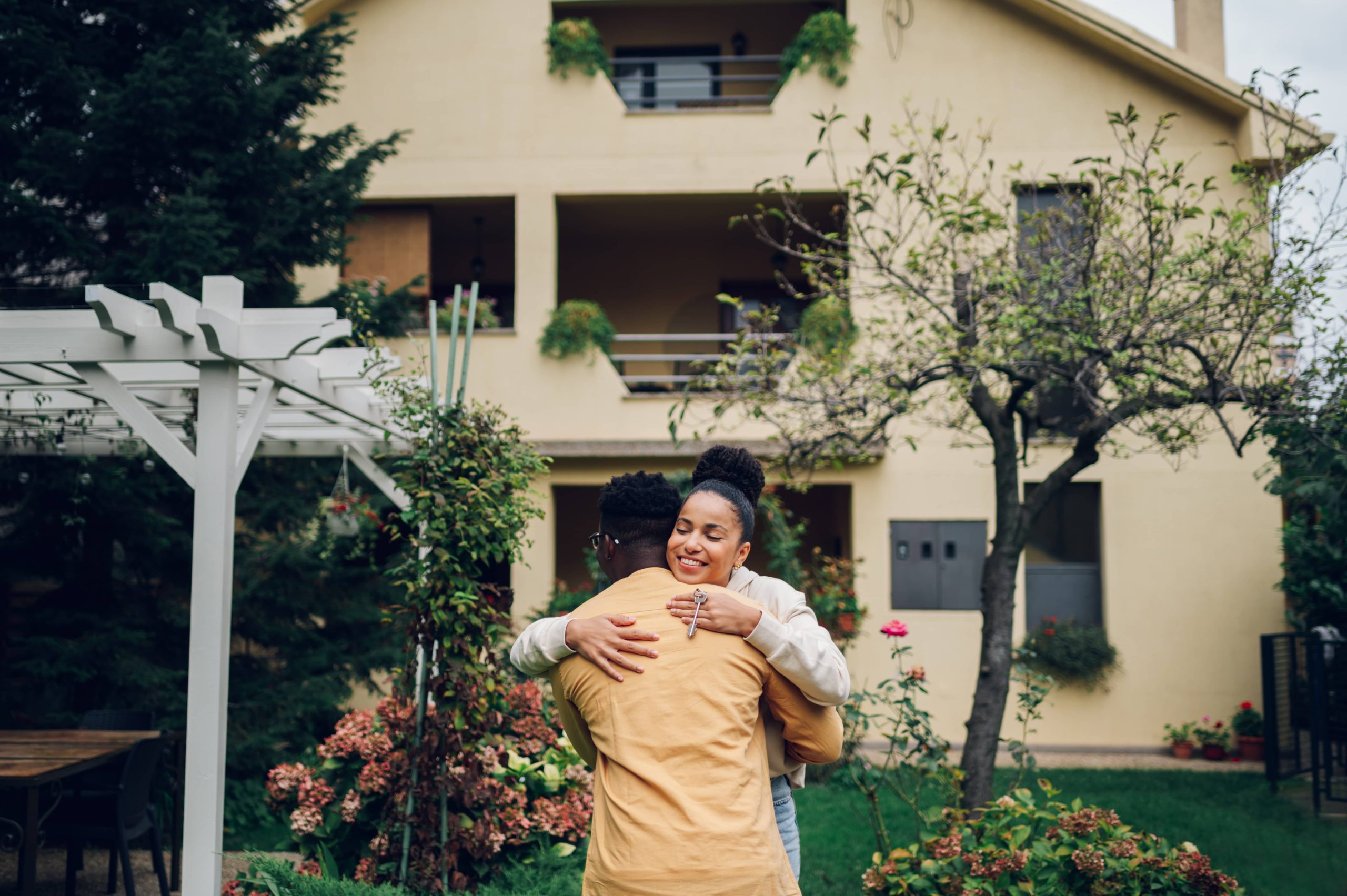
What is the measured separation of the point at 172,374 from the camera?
521 cm

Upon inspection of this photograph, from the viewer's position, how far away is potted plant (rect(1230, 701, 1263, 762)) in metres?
9.48

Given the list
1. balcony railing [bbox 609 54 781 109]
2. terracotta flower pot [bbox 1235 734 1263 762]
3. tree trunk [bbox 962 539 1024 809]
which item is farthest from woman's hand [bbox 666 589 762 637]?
balcony railing [bbox 609 54 781 109]

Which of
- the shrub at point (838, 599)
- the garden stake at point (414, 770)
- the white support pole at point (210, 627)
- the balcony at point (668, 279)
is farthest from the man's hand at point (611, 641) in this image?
the balcony at point (668, 279)

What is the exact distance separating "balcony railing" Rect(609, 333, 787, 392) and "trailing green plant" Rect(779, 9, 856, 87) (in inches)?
121

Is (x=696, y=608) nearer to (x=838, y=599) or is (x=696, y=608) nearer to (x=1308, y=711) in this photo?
(x=838, y=599)

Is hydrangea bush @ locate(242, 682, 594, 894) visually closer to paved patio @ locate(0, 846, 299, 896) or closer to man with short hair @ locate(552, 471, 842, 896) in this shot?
paved patio @ locate(0, 846, 299, 896)

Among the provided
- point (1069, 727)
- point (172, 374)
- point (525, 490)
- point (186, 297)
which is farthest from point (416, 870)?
point (1069, 727)

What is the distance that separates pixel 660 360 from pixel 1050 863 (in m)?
7.68

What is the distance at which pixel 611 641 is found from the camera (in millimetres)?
1892

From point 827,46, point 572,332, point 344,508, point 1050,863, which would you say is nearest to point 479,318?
point 572,332

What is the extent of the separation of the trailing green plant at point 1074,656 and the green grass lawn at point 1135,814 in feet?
3.89

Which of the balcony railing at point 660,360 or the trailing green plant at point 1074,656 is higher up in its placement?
the balcony railing at point 660,360

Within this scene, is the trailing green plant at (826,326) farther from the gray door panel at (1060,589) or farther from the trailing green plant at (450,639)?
the trailing green plant at (450,639)

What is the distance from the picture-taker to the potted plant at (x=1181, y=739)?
9539mm
